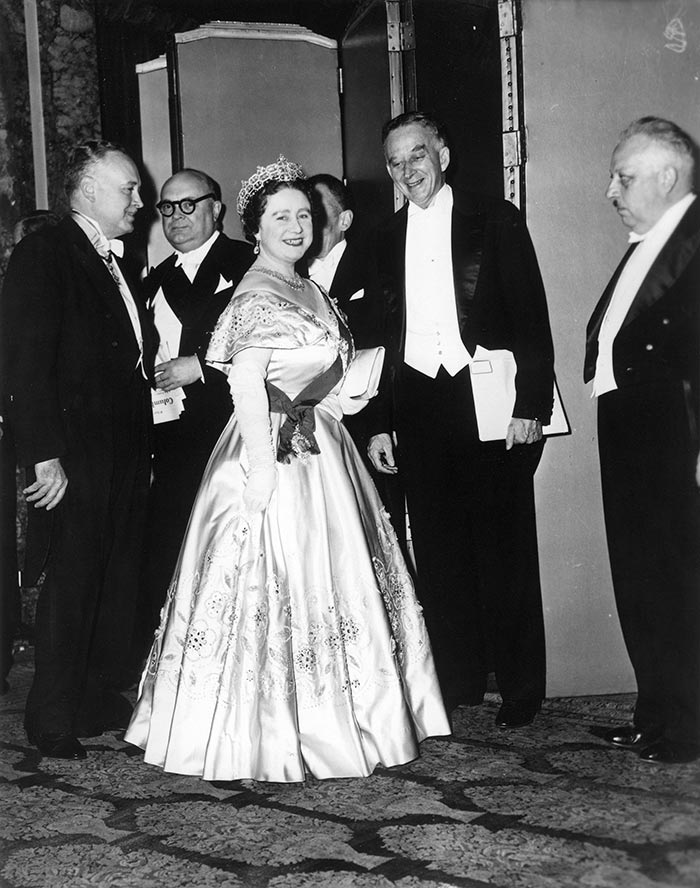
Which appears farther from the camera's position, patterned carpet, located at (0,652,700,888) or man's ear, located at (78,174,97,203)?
man's ear, located at (78,174,97,203)

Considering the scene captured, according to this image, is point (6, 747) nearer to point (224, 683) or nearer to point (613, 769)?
point (224, 683)

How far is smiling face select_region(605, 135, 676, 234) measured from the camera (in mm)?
2666

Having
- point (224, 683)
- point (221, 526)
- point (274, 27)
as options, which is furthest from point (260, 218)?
point (274, 27)

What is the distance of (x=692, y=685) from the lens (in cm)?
267

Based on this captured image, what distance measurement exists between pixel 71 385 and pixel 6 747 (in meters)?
1.07

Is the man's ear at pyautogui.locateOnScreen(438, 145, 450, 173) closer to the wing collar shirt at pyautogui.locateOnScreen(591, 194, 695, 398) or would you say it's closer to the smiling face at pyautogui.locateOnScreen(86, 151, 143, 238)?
the wing collar shirt at pyautogui.locateOnScreen(591, 194, 695, 398)

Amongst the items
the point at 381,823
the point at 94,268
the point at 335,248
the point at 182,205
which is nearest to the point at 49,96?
the point at 182,205

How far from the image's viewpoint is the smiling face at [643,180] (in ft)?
8.75

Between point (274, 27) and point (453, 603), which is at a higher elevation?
point (274, 27)

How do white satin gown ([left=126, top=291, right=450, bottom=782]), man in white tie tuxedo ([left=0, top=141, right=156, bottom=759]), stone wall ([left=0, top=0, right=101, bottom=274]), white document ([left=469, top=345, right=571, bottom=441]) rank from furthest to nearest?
stone wall ([left=0, top=0, right=101, bottom=274]) → white document ([left=469, top=345, right=571, bottom=441]) → man in white tie tuxedo ([left=0, top=141, right=156, bottom=759]) → white satin gown ([left=126, top=291, right=450, bottom=782])

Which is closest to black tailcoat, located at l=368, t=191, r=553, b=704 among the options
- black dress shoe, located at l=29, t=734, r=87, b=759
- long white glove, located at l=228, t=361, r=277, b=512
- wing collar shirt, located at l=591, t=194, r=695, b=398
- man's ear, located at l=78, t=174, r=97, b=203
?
wing collar shirt, located at l=591, t=194, r=695, b=398

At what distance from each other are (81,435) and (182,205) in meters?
1.00

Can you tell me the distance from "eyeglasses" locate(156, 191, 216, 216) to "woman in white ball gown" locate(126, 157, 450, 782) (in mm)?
754

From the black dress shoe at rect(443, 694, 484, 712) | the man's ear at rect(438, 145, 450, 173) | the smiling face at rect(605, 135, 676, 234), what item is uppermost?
the man's ear at rect(438, 145, 450, 173)
